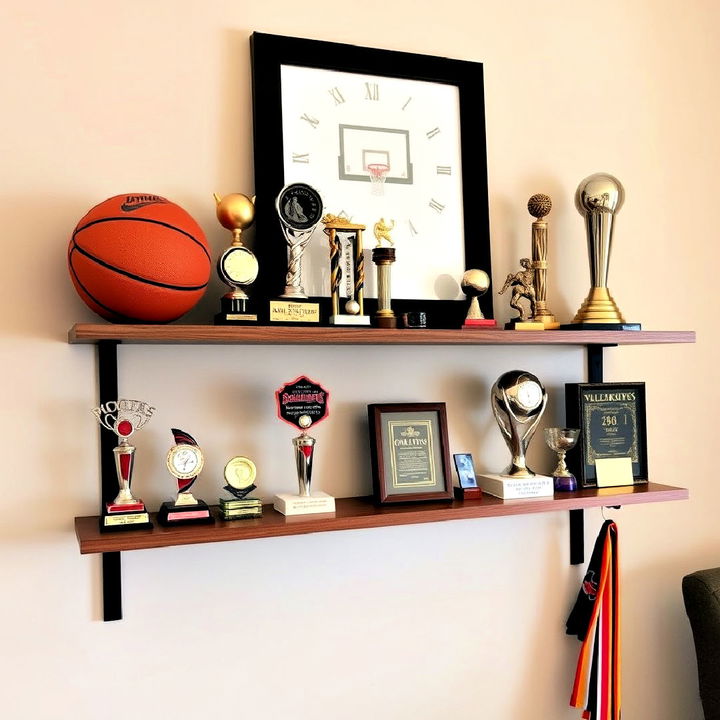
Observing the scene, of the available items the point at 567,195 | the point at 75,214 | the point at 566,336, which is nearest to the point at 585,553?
the point at 566,336

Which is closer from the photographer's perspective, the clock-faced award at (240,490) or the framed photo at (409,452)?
the clock-faced award at (240,490)

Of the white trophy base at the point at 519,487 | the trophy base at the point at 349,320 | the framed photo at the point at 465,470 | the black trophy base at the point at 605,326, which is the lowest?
the white trophy base at the point at 519,487

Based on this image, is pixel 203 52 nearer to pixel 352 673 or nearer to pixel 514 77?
pixel 514 77

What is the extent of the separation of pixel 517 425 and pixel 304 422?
1.63 ft

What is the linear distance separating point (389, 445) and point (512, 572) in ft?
1.59

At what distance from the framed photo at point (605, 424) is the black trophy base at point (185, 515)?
871 millimetres

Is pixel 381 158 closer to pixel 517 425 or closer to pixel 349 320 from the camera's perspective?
pixel 349 320

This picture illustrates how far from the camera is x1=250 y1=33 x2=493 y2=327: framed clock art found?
1.61m

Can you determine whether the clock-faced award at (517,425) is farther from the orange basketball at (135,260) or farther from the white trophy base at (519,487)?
the orange basketball at (135,260)

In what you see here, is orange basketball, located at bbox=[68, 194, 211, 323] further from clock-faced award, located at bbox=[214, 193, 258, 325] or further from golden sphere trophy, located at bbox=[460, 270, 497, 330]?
golden sphere trophy, located at bbox=[460, 270, 497, 330]

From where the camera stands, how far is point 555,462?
1872mm

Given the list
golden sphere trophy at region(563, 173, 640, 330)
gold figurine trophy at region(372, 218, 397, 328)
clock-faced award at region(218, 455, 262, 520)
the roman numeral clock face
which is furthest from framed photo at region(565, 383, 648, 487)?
clock-faced award at region(218, 455, 262, 520)

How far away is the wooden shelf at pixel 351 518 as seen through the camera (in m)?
1.35

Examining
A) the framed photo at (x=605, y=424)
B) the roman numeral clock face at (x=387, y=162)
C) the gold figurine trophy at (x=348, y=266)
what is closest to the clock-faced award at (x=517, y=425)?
the framed photo at (x=605, y=424)
